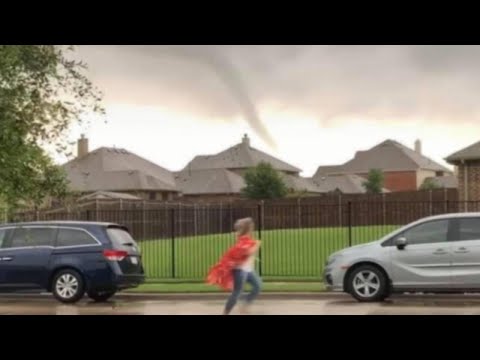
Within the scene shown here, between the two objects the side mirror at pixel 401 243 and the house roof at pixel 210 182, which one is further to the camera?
the house roof at pixel 210 182

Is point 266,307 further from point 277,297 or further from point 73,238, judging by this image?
point 73,238

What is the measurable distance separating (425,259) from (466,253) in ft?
2.43

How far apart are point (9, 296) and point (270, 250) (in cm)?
1248

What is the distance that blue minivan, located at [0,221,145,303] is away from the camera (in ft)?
53.8

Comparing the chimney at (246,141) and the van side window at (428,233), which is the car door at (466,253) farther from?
the chimney at (246,141)

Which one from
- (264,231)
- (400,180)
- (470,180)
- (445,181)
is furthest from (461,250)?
(400,180)

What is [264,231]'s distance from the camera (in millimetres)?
37375

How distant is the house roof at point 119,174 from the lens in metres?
76.8

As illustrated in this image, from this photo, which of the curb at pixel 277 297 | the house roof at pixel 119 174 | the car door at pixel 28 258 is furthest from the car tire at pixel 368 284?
the house roof at pixel 119 174

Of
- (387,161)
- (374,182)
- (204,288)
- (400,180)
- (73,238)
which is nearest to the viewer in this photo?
(73,238)

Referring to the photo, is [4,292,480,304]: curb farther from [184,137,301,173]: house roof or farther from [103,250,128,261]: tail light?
[184,137,301,173]: house roof
